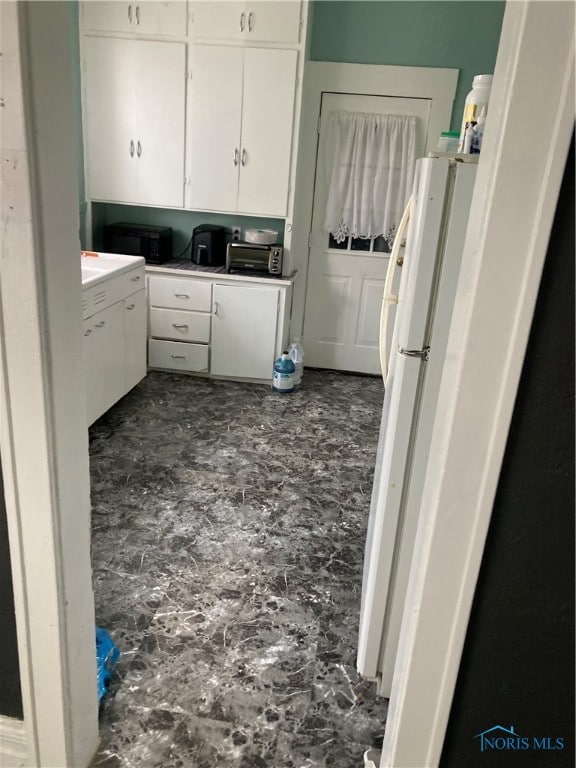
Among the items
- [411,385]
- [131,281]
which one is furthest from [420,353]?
[131,281]

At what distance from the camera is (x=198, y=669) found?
1829 millimetres

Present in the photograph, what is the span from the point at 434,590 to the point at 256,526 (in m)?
1.55

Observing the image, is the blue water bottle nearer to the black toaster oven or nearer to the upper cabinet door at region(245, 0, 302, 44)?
the black toaster oven

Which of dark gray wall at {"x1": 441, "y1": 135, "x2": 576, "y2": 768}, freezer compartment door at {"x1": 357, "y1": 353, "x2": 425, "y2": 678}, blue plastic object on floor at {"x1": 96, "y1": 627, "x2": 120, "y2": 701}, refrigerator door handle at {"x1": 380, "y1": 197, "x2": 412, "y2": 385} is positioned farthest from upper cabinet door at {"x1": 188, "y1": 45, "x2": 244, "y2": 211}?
dark gray wall at {"x1": 441, "y1": 135, "x2": 576, "y2": 768}

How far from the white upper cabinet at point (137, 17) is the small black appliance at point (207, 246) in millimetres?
1207

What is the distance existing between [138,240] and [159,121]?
0.79 m

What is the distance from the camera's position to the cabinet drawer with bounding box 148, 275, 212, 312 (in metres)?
4.12

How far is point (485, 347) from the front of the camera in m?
0.97

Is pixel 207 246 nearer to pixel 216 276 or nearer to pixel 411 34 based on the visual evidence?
pixel 216 276

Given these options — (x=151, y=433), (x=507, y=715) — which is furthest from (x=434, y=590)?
(x=151, y=433)

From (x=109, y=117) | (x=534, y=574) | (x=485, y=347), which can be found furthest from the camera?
(x=109, y=117)

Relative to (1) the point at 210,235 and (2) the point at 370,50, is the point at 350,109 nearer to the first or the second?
(2) the point at 370,50

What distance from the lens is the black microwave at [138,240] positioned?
4.16 metres

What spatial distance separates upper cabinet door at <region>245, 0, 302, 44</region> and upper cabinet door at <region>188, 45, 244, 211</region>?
0.14 meters
